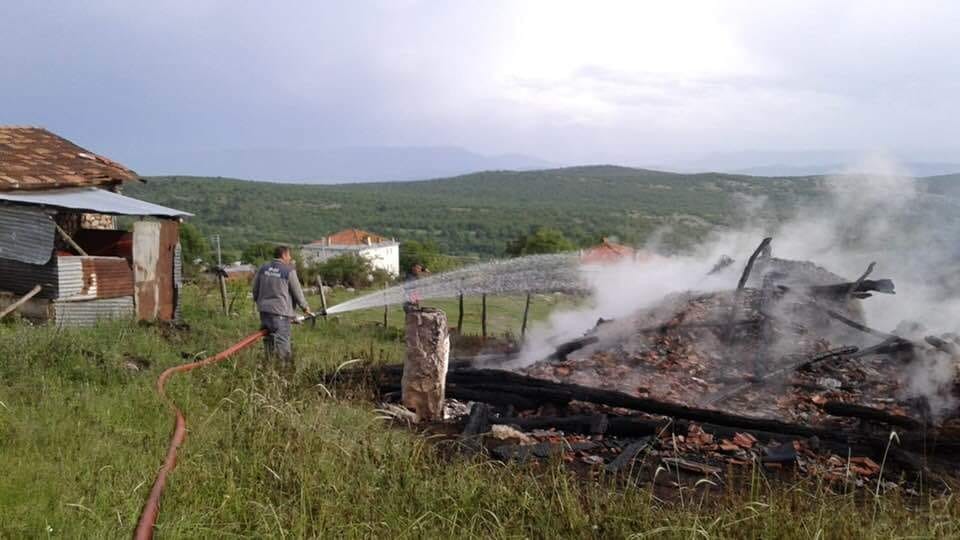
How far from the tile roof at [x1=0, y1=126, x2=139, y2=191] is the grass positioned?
5990 mm

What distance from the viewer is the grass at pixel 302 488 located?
15.3ft

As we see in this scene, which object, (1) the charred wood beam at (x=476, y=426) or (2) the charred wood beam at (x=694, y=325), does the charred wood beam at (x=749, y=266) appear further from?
(1) the charred wood beam at (x=476, y=426)

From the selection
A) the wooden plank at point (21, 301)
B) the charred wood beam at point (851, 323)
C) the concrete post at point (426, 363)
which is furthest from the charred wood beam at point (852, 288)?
the wooden plank at point (21, 301)

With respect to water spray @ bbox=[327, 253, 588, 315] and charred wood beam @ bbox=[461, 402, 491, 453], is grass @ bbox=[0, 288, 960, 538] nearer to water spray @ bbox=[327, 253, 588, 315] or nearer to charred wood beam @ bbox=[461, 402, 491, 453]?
charred wood beam @ bbox=[461, 402, 491, 453]

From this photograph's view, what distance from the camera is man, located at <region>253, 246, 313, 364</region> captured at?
9406 mm

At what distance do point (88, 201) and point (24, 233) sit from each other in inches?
44.1

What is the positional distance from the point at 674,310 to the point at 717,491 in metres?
5.74

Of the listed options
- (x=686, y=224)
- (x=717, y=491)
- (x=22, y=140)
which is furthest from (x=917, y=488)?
(x=686, y=224)

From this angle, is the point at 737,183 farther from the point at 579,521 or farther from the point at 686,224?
the point at 579,521

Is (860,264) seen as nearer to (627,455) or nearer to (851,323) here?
(851,323)

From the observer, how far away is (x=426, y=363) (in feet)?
27.9

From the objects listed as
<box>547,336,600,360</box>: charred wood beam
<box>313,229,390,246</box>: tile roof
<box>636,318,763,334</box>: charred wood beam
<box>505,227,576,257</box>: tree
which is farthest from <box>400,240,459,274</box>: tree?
<box>636,318,763,334</box>: charred wood beam

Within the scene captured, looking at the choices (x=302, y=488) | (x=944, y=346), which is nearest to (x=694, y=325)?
(x=944, y=346)

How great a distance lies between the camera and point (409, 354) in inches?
338
